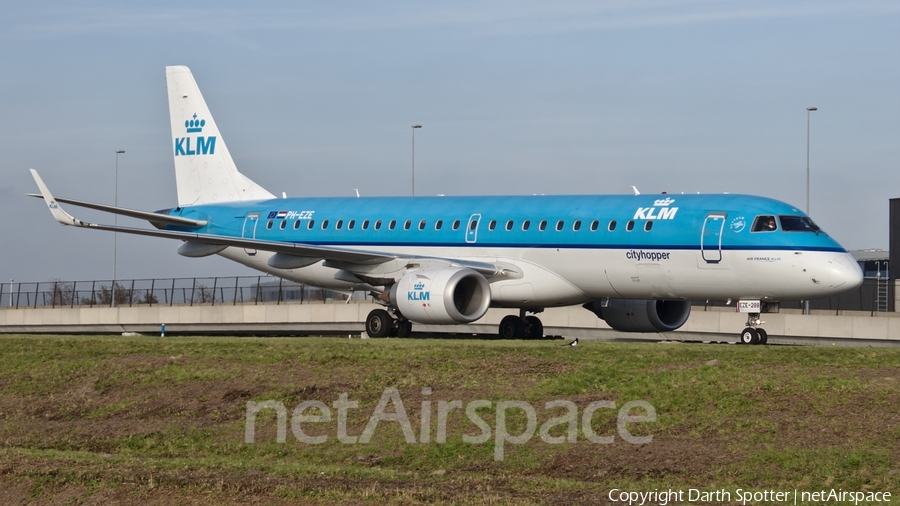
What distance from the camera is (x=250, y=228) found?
36094 millimetres

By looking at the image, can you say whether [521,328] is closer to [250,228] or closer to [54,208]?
[250,228]

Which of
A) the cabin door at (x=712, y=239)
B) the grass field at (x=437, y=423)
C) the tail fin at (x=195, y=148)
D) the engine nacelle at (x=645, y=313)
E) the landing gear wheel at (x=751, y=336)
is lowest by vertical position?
the grass field at (x=437, y=423)

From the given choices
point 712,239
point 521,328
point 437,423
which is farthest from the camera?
point 521,328

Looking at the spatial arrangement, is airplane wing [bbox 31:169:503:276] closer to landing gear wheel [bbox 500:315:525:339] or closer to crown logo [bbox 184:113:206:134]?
landing gear wheel [bbox 500:315:525:339]

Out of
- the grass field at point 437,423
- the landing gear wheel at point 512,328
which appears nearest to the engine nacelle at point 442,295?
the grass field at point 437,423

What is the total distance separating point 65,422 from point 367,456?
22.0 ft

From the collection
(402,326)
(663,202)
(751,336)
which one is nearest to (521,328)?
(402,326)

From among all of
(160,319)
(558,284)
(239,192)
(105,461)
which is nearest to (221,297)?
(160,319)

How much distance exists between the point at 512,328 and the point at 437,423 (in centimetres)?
1429

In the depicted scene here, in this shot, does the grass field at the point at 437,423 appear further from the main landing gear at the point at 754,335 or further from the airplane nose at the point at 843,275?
the airplane nose at the point at 843,275

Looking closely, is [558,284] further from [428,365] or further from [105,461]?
[105,461]

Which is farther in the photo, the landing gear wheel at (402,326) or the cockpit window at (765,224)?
the landing gear wheel at (402,326)

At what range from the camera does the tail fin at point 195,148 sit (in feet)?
127

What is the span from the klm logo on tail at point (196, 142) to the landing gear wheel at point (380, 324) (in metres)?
10.5
